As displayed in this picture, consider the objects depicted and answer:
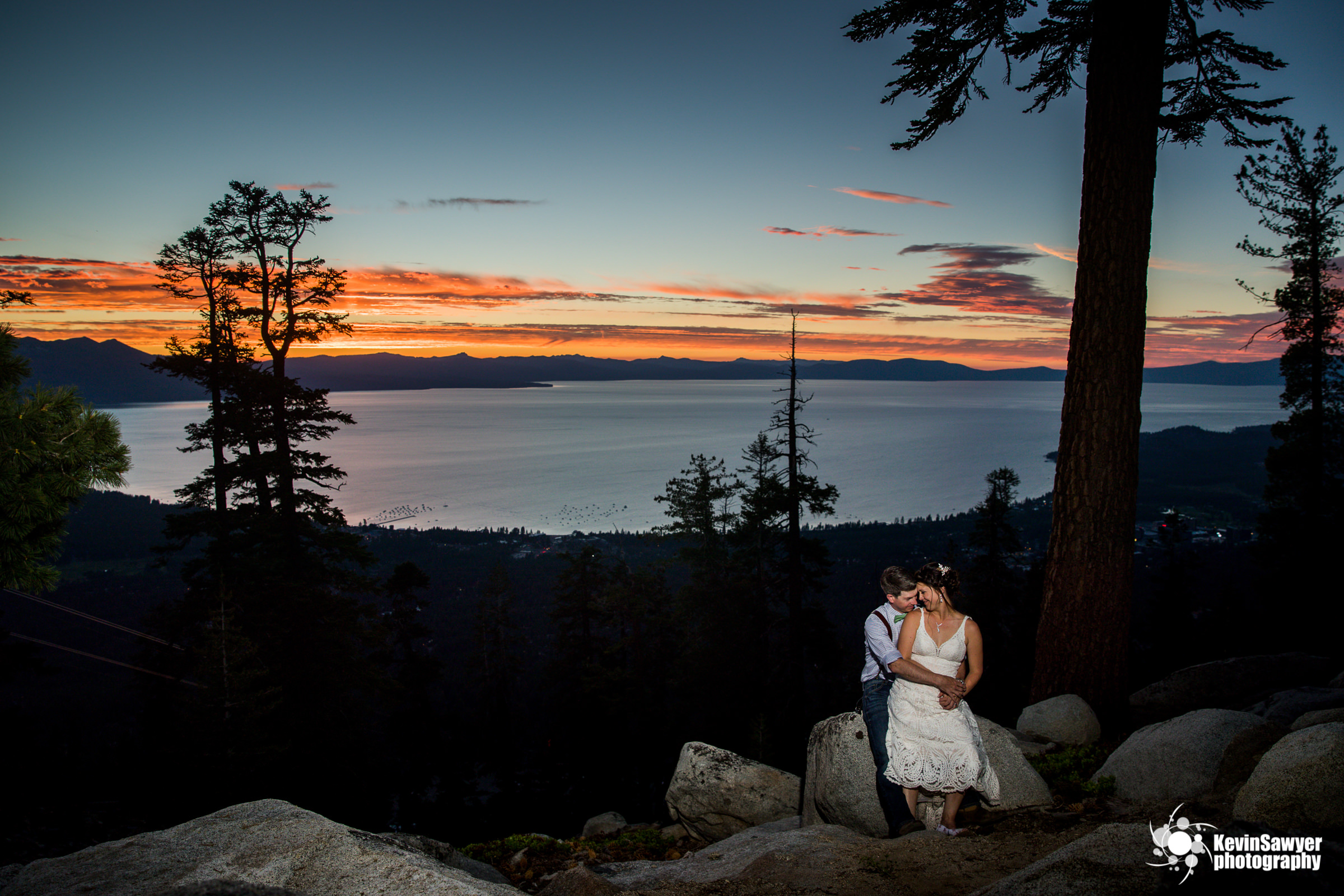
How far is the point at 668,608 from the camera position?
1148 inches

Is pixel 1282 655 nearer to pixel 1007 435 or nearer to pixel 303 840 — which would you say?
pixel 303 840

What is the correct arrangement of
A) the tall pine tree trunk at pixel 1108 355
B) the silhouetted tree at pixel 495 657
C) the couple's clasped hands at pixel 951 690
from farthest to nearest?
the silhouetted tree at pixel 495 657 < the tall pine tree trunk at pixel 1108 355 < the couple's clasped hands at pixel 951 690

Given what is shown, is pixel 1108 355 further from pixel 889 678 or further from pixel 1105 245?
pixel 889 678

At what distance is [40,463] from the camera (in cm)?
579

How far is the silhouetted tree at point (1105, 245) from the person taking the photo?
6379 mm

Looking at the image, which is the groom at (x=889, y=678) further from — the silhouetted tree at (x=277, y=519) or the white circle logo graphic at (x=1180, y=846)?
the silhouetted tree at (x=277, y=519)

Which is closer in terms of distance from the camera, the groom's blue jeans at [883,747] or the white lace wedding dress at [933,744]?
the white lace wedding dress at [933,744]

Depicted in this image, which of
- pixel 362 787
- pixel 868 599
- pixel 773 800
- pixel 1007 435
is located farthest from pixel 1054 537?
pixel 1007 435

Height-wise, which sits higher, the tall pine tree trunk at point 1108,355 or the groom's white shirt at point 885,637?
the tall pine tree trunk at point 1108,355

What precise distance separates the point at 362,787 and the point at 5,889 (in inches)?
635

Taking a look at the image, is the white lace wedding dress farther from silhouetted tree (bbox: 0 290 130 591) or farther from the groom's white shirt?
silhouetted tree (bbox: 0 290 130 591)

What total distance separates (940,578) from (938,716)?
1.05 metres

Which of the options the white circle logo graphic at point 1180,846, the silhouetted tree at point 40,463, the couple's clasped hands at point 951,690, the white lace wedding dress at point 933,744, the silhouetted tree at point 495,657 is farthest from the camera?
the silhouetted tree at point 495,657

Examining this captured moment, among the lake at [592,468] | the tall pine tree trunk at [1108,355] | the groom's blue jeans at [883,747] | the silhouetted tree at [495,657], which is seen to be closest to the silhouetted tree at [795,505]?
the tall pine tree trunk at [1108,355]
